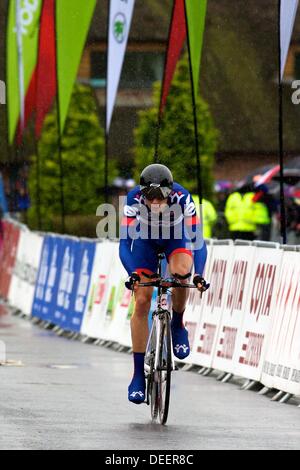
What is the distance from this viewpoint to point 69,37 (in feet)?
77.0

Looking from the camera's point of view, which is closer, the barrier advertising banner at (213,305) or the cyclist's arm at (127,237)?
the cyclist's arm at (127,237)

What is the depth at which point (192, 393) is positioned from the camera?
1387 cm

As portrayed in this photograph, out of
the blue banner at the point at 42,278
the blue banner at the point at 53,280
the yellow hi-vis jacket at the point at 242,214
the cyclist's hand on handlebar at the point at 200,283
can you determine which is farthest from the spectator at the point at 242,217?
the cyclist's hand on handlebar at the point at 200,283

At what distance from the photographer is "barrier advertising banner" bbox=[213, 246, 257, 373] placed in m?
15.0

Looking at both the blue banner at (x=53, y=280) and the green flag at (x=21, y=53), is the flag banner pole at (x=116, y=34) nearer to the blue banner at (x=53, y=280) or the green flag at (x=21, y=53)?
the blue banner at (x=53, y=280)

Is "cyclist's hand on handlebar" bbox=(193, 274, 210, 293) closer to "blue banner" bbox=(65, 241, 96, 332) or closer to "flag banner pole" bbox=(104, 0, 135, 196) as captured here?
"blue banner" bbox=(65, 241, 96, 332)

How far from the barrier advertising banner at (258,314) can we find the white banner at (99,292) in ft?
16.7

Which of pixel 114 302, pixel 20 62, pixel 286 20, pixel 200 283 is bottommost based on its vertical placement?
pixel 114 302

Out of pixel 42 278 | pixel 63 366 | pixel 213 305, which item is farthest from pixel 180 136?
pixel 213 305

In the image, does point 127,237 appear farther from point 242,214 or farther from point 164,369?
point 242,214

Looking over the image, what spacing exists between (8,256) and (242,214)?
4.23m

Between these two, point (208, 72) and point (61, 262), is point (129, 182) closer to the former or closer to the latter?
point (208, 72)

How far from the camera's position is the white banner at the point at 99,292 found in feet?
65.1

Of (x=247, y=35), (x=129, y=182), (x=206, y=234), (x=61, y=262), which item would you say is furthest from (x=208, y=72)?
(x=61, y=262)
